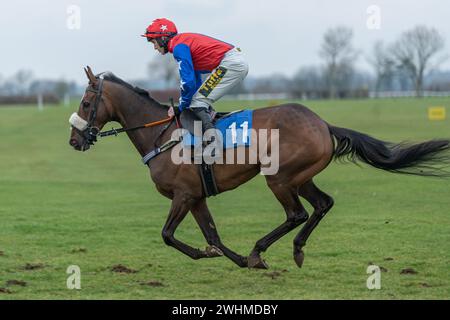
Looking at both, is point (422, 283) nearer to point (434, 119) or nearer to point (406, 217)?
point (406, 217)

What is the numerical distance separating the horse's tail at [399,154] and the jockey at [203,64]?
53.7 inches

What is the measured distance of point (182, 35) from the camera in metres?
7.84

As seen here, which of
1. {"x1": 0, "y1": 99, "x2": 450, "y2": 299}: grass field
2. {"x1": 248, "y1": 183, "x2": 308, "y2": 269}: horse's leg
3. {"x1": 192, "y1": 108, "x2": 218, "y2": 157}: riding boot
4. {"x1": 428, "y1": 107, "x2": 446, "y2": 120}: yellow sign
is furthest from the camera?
{"x1": 428, "y1": 107, "x2": 446, "y2": 120}: yellow sign

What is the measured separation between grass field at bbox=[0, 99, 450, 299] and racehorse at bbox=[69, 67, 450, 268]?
20.7 inches

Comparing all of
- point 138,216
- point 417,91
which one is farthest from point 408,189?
point 417,91

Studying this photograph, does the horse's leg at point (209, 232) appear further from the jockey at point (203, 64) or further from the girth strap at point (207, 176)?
the jockey at point (203, 64)

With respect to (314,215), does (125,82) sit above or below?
above

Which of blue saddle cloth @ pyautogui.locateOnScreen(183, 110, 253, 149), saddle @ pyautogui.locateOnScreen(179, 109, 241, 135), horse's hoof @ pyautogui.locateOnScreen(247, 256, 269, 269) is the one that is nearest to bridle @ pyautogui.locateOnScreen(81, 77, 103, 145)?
saddle @ pyautogui.locateOnScreen(179, 109, 241, 135)

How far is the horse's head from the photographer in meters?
8.10

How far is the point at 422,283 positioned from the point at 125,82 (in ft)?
12.9

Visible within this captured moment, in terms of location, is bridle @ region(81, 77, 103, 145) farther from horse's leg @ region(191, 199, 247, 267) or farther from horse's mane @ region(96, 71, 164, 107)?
horse's leg @ region(191, 199, 247, 267)

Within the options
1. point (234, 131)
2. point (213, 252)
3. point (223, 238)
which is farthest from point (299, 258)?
point (223, 238)

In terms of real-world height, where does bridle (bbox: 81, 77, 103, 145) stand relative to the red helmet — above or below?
below
